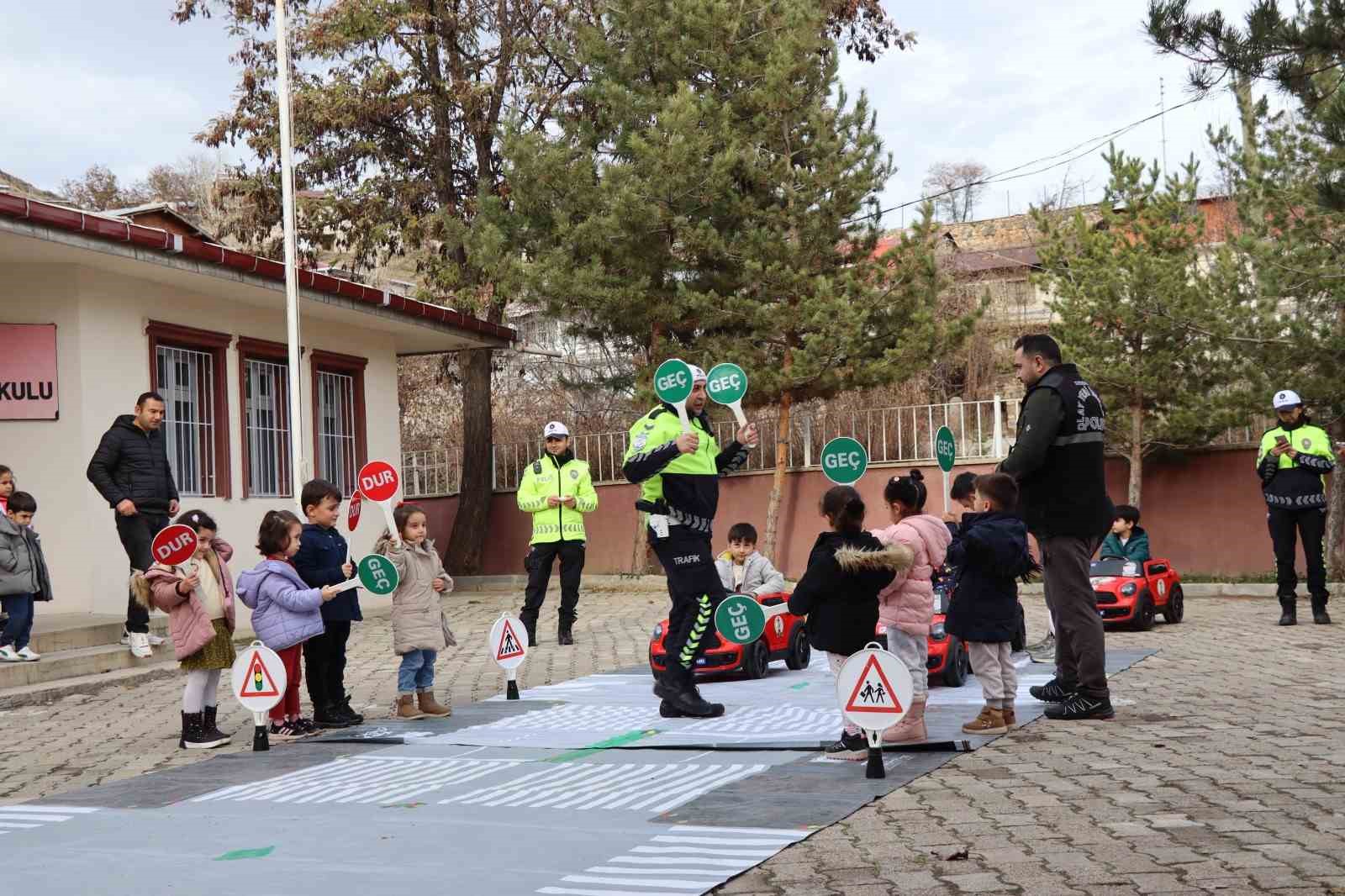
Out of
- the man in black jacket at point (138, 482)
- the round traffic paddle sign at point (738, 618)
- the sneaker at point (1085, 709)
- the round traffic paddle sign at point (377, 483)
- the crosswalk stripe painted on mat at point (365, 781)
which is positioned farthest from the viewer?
the man in black jacket at point (138, 482)

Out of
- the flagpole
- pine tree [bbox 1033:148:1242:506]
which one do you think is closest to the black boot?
the flagpole

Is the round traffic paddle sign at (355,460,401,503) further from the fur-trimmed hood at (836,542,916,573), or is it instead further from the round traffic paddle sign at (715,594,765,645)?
the fur-trimmed hood at (836,542,916,573)

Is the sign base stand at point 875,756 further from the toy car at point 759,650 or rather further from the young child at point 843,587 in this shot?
the toy car at point 759,650

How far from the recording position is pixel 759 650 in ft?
35.6

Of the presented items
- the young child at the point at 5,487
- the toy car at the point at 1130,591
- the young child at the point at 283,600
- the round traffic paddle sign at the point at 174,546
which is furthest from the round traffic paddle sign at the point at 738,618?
the young child at the point at 5,487

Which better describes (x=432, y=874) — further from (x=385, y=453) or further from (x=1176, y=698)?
(x=385, y=453)

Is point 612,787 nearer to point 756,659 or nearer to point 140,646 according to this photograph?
point 756,659

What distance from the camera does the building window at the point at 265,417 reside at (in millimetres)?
17594

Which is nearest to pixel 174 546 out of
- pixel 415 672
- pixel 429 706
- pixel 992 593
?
pixel 415 672

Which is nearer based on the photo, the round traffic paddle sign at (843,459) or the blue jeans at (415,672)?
the round traffic paddle sign at (843,459)

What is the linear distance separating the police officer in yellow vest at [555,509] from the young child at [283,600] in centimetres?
482

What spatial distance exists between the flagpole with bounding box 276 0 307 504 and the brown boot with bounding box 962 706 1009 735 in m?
10.6

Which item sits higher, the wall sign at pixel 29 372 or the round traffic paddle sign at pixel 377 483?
the wall sign at pixel 29 372

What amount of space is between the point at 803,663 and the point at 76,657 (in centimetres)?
599
